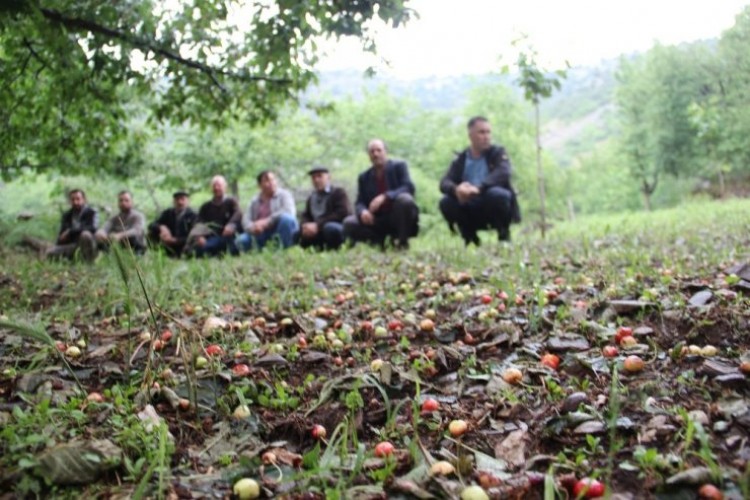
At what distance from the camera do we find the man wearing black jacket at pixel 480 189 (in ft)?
21.9

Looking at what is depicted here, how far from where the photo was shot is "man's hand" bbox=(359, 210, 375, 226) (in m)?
7.20

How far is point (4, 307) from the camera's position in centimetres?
342

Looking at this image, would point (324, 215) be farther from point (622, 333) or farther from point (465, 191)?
point (622, 333)

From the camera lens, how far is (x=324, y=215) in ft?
26.2

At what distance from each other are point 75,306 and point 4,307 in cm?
43

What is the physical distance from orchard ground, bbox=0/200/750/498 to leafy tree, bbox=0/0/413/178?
175 cm

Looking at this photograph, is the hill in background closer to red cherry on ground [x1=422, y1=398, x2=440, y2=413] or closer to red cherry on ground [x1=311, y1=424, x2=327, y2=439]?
red cherry on ground [x1=422, y1=398, x2=440, y2=413]

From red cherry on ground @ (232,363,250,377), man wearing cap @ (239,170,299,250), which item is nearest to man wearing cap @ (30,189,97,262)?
man wearing cap @ (239,170,299,250)

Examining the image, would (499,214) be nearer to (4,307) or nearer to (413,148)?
(4,307)

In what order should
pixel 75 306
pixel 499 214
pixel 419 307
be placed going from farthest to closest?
pixel 499 214
pixel 75 306
pixel 419 307

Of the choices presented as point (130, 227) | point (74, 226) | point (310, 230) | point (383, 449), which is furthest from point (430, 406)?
point (74, 226)

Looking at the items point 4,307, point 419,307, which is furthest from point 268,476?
point 4,307

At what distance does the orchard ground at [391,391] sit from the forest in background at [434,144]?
2791 mm

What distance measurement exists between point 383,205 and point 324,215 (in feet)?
3.62
